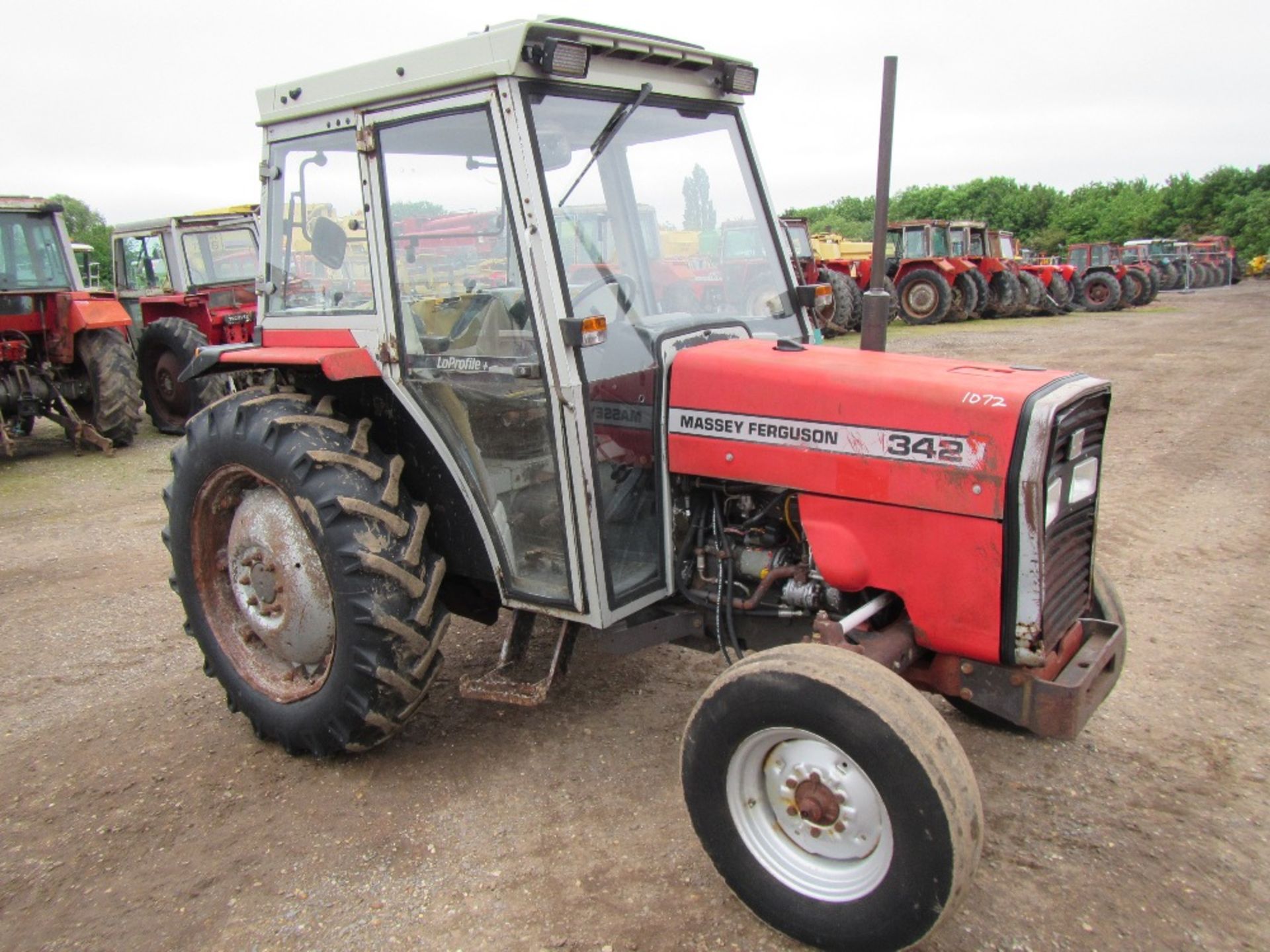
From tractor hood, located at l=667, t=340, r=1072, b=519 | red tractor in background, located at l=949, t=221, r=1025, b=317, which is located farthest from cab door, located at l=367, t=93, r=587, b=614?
red tractor in background, located at l=949, t=221, r=1025, b=317

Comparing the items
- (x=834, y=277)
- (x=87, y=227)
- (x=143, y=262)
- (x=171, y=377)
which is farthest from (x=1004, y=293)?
(x=87, y=227)

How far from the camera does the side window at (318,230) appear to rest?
3.26m

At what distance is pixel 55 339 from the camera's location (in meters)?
9.05

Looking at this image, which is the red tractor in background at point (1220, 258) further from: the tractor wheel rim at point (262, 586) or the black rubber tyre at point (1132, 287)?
the tractor wheel rim at point (262, 586)

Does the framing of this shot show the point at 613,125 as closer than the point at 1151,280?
Yes

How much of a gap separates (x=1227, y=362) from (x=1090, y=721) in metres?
11.4

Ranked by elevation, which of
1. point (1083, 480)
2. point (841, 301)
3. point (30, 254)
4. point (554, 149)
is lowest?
point (841, 301)

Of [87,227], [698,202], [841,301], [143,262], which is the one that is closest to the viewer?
[698,202]

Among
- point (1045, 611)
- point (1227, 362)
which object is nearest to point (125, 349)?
point (1045, 611)

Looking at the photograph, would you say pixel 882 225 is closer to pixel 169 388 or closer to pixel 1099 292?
pixel 169 388

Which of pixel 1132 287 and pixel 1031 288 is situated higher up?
pixel 1031 288

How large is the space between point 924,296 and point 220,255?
13.7 m

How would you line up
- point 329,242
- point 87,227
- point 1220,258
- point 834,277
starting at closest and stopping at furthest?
point 329,242 → point 834,277 → point 1220,258 → point 87,227

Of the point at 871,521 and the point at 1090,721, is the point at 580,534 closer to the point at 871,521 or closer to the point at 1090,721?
the point at 871,521
